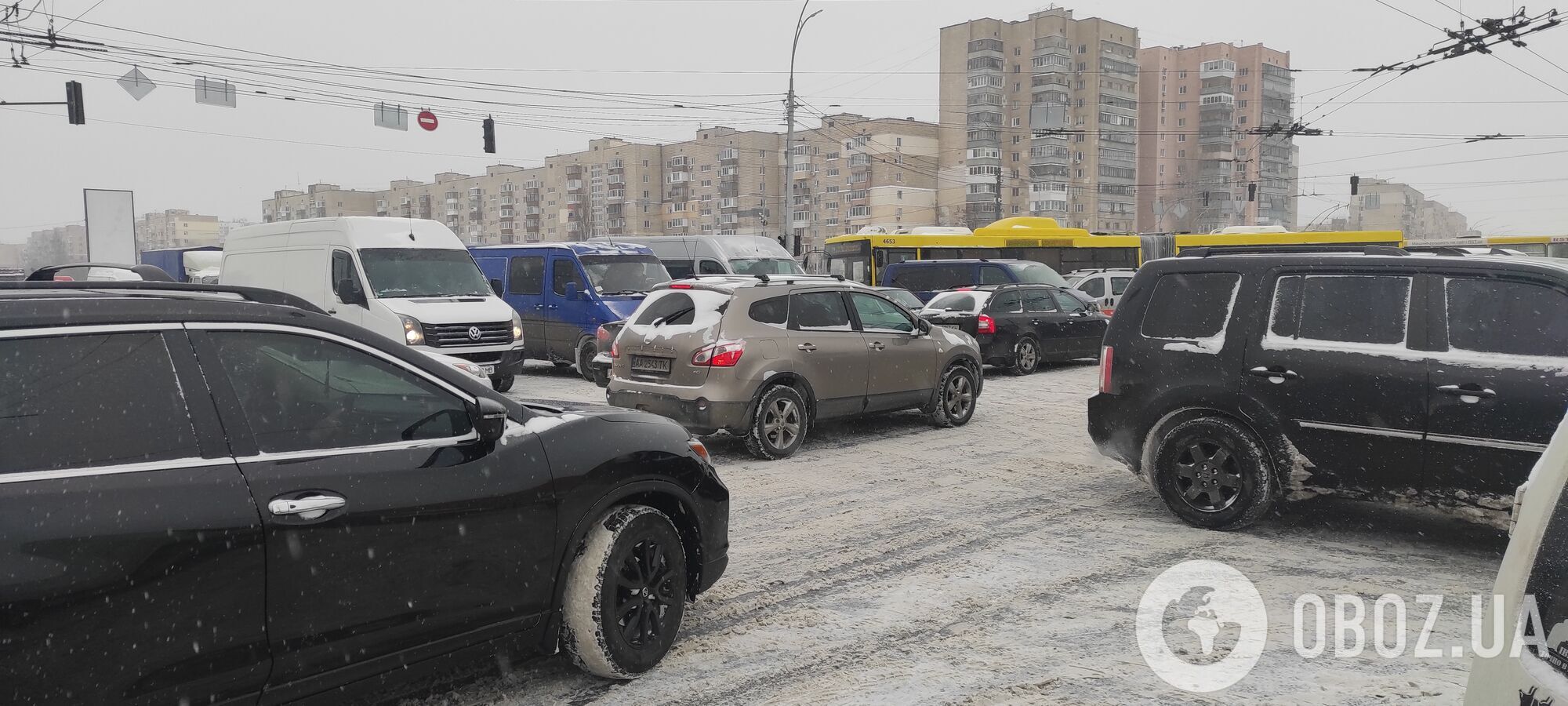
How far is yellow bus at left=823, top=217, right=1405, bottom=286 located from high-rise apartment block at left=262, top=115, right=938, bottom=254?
145 feet

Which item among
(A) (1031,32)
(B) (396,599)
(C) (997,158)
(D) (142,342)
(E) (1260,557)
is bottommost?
(E) (1260,557)

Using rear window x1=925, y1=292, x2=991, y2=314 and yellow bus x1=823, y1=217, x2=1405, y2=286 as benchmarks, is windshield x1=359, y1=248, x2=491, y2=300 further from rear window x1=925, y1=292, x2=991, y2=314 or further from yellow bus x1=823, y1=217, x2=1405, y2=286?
yellow bus x1=823, y1=217, x2=1405, y2=286

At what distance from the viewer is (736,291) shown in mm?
8891

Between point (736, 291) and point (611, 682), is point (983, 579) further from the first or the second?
point (736, 291)

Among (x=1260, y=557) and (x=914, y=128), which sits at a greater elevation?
(x=914, y=128)

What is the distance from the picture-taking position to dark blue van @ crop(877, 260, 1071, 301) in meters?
22.9

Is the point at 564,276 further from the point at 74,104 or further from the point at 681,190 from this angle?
the point at 681,190

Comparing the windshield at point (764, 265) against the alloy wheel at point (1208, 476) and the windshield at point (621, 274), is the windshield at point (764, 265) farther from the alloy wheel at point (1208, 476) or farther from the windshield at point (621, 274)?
the alloy wheel at point (1208, 476)

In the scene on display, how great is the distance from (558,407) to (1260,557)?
406 cm

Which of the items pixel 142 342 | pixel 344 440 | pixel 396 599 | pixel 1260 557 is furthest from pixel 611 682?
pixel 1260 557

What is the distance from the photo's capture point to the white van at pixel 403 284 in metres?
12.6

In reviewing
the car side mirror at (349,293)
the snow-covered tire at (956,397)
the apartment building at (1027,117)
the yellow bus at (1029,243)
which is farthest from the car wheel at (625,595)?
the apartment building at (1027,117)

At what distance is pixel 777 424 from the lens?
29.2 feet

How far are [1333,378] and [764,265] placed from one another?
20.1 metres
